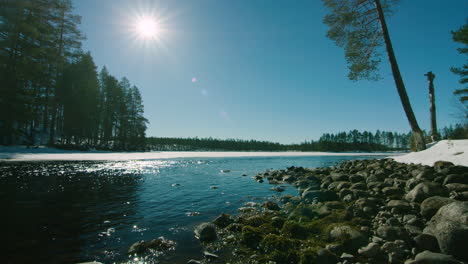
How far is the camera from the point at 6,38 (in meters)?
21.6

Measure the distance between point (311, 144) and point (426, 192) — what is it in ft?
441

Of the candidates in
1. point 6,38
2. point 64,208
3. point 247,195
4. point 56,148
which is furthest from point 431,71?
point 6,38

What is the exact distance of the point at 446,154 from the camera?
8.25 m

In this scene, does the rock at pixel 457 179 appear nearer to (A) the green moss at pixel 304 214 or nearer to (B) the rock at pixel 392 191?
(B) the rock at pixel 392 191

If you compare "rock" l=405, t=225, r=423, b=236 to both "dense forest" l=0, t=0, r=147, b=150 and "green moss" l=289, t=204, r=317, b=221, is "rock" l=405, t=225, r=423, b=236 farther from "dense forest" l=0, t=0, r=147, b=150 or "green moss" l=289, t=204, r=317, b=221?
"dense forest" l=0, t=0, r=147, b=150

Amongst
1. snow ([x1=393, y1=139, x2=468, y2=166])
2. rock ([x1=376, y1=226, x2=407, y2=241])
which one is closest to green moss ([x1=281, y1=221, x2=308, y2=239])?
rock ([x1=376, y1=226, x2=407, y2=241])

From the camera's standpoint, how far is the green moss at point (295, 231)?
4.01 metres

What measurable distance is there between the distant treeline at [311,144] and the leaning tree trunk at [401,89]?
104 meters

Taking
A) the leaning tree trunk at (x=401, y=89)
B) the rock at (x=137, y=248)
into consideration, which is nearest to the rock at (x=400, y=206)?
the rock at (x=137, y=248)

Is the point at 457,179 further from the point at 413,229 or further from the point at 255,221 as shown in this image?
the point at 255,221

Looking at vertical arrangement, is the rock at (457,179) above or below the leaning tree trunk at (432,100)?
below

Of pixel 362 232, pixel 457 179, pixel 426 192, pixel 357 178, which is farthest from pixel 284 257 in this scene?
pixel 357 178

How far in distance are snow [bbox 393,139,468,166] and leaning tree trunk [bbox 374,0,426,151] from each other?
120cm

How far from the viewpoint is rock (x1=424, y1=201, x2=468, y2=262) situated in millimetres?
2726
